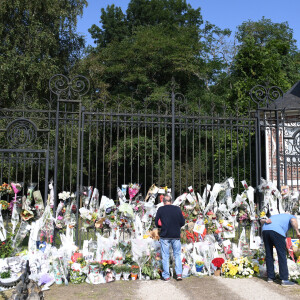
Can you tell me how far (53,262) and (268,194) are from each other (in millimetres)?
3995

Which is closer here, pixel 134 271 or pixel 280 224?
pixel 280 224

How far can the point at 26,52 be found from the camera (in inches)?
587

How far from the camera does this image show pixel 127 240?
6.27 m

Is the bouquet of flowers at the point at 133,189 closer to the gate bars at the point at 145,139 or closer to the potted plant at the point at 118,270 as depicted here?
the gate bars at the point at 145,139

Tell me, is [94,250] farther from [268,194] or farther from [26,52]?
[26,52]

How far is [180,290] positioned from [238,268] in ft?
4.14

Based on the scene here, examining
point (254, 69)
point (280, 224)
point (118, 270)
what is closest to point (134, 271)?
point (118, 270)

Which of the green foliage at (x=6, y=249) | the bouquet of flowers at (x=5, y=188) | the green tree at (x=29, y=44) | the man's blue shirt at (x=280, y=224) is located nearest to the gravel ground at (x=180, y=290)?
the man's blue shirt at (x=280, y=224)

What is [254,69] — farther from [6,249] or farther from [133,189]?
[6,249]

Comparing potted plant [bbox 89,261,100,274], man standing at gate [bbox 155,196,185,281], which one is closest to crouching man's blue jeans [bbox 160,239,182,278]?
man standing at gate [bbox 155,196,185,281]

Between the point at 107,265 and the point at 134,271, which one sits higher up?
the point at 107,265

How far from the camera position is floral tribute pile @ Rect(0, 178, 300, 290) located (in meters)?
5.66

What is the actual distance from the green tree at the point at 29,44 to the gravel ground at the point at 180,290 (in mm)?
10841

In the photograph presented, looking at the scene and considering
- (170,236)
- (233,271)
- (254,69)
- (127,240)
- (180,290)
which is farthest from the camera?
(254,69)
